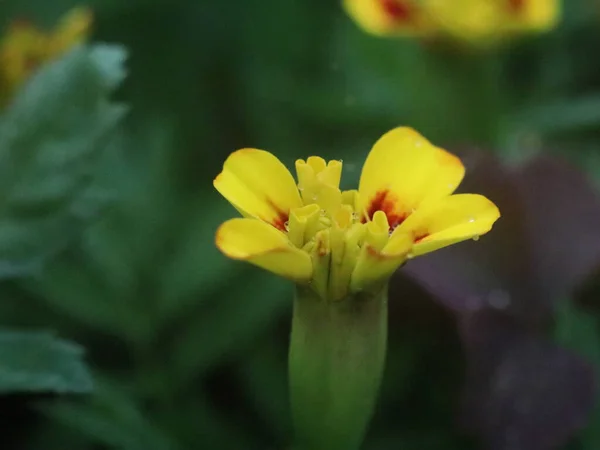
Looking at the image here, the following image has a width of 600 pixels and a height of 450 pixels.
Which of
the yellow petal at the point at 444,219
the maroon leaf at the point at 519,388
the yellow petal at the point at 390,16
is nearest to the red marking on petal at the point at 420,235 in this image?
the yellow petal at the point at 444,219

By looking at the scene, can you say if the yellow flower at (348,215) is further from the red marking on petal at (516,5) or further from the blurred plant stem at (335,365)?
the red marking on petal at (516,5)

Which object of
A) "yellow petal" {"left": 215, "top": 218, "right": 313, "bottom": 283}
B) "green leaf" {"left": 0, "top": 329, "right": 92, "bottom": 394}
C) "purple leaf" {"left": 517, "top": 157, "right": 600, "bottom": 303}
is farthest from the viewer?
"purple leaf" {"left": 517, "top": 157, "right": 600, "bottom": 303}

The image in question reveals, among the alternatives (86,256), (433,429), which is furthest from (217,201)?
(433,429)

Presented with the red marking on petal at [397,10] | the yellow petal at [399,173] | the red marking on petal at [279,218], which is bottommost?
the red marking on petal at [279,218]

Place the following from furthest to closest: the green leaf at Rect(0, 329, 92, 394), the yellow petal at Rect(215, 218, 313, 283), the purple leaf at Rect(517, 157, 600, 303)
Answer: the purple leaf at Rect(517, 157, 600, 303) < the green leaf at Rect(0, 329, 92, 394) < the yellow petal at Rect(215, 218, 313, 283)

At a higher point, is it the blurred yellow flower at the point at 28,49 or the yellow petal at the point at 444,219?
the blurred yellow flower at the point at 28,49

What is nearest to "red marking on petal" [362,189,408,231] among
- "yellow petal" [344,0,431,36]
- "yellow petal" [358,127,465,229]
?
"yellow petal" [358,127,465,229]

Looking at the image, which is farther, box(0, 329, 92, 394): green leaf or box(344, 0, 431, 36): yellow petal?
box(344, 0, 431, 36): yellow petal

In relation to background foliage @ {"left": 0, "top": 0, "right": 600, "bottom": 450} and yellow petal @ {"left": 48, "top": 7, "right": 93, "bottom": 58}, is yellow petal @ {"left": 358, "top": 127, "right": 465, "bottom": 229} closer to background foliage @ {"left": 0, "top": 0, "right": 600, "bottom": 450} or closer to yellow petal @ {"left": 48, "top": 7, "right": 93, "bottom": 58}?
background foliage @ {"left": 0, "top": 0, "right": 600, "bottom": 450}
